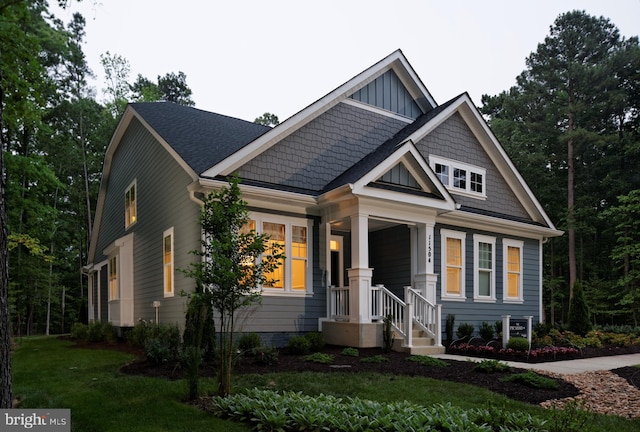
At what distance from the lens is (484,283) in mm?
15344

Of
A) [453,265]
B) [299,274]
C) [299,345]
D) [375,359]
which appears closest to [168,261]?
[299,274]

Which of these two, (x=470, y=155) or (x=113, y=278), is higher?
(x=470, y=155)

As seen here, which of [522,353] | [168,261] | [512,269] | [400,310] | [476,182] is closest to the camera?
[522,353]

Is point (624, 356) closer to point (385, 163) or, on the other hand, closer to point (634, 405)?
point (634, 405)

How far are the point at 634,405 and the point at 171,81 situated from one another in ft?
135

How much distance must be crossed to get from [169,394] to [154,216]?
851 cm

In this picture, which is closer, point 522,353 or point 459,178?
point 522,353

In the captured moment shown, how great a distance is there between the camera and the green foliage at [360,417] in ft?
16.0

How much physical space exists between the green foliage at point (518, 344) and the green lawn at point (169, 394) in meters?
4.32

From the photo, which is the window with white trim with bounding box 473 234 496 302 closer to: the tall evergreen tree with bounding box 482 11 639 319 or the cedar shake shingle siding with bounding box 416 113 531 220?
the cedar shake shingle siding with bounding box 416 113 531 220

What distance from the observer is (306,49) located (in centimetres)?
16525

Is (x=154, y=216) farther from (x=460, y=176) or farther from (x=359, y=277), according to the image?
(x=460, y=176)

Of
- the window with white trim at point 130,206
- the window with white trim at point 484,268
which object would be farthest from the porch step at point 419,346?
the window with white trim at point 130,206

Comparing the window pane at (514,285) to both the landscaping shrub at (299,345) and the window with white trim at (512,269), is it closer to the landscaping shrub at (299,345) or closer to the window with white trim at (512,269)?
the window with white trim at (512,269)
